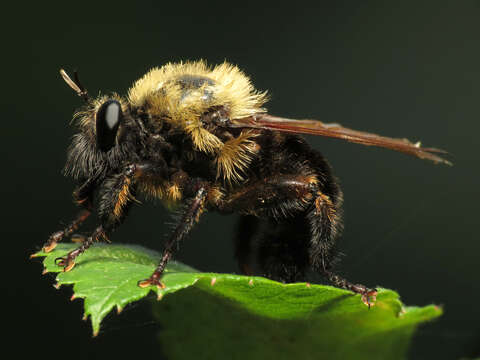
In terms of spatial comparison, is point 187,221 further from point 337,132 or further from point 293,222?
point 337,132

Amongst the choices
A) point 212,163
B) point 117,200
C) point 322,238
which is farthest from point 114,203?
point 322,238

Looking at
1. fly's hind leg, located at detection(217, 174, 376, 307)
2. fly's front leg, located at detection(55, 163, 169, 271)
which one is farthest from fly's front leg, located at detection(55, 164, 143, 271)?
fly's hind leg, located at detection(217, 174, 376, 307)

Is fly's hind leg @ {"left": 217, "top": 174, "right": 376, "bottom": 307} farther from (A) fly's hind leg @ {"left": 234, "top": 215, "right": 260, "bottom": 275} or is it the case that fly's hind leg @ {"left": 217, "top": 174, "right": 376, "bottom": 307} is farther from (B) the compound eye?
(B) the compound eye

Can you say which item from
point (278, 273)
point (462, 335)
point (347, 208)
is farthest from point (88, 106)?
point (347, 208)

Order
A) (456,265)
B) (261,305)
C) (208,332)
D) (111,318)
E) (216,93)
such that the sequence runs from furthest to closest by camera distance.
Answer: (456,265) < (216,93) < (111,318) < (208,332) < (261,305)

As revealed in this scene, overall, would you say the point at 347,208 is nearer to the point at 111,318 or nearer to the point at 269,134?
the point at 269,134

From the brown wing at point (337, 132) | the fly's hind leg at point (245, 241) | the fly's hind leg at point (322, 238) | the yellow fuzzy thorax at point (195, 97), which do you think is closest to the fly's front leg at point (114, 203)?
the yellow fuzzy thorax at point (195, 97)
